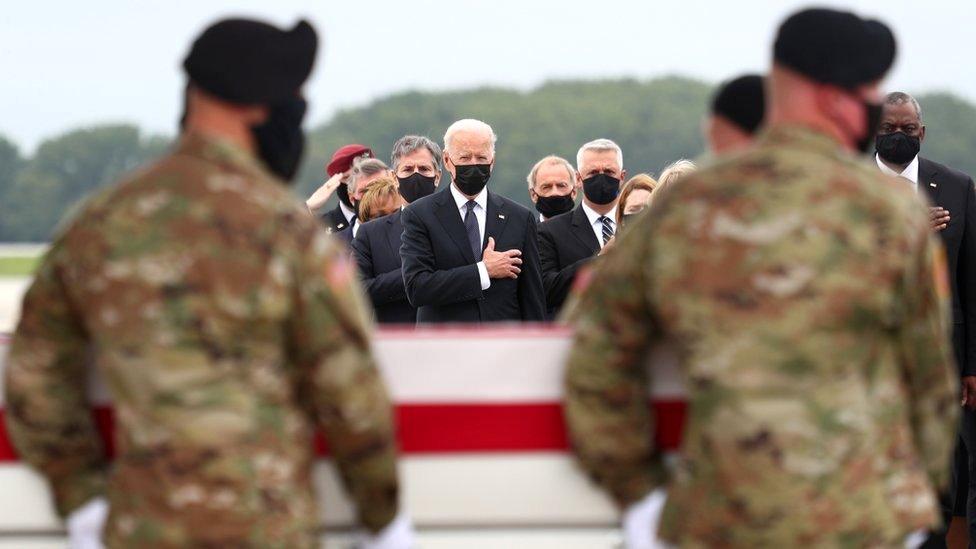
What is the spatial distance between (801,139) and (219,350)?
1.17 metres

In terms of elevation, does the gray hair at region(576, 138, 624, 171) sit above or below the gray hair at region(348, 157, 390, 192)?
above

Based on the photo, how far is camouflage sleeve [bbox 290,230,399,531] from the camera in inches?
106

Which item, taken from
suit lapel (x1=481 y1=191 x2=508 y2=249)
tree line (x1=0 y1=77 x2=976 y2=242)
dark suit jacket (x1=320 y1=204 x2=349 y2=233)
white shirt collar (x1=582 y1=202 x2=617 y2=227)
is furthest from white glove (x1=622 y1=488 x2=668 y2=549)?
tree line (x1=0 y1=77 x2=976 y2=242)

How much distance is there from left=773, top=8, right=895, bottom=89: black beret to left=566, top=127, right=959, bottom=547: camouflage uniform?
0.13 m

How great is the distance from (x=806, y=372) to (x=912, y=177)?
373 cm

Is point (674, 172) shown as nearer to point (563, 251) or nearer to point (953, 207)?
point (563, 251)

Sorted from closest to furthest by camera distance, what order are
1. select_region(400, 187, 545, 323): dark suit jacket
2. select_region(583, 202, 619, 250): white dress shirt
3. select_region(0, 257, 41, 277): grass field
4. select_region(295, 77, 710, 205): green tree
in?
select_region(400, 187, 545, 323): dark suit jacket, select_region(583, 202, 619, 250): white dress shirt, select_region(0, 257, 41, 277): grass field, select_region(295, 77, 710, 205): green tree

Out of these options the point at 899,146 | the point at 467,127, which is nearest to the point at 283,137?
the point at 899,146

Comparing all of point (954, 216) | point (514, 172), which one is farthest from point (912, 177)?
point (514, 172)

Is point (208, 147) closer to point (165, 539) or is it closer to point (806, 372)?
point (165, 539)

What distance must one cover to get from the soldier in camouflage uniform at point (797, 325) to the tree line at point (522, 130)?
2560 inches

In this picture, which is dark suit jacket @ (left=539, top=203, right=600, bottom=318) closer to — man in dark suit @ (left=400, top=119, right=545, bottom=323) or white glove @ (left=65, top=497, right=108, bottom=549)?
Answer: man in dark suit @ (left=400, top=119, right=545, bottom=323)

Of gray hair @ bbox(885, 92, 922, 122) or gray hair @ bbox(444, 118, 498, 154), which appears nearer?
gray hair @ bbox(885, 92, 922, 122)

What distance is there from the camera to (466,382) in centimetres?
321
